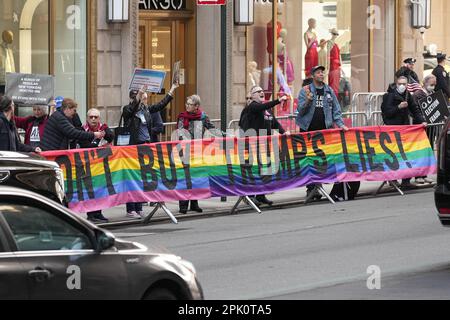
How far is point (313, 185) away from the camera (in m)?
18.7

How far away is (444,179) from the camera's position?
12.4 metres

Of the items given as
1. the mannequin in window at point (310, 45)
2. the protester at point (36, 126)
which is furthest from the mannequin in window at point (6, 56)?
the mannequin in window at point (310, 45)

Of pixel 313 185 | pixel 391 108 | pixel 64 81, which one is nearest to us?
pixel 313 185

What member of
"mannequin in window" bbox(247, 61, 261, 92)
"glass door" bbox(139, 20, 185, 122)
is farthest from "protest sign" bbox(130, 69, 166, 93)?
"mannequin in window" bbox(247, 61, 261, 92)

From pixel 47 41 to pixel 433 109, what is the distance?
6830 mm

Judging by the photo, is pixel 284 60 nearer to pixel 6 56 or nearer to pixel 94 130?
pixel 6 56

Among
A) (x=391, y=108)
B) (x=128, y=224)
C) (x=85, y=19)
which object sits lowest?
(x=128, y=224)

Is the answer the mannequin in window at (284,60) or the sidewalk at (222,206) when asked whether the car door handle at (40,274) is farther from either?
the mannequin in window at (284,60)

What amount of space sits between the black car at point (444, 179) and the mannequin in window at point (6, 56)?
1020 centimetres

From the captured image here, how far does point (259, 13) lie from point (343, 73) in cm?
293

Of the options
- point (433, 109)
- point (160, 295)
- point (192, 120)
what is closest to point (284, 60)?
point (433, 109)

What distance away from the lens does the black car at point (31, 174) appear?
469 inches
